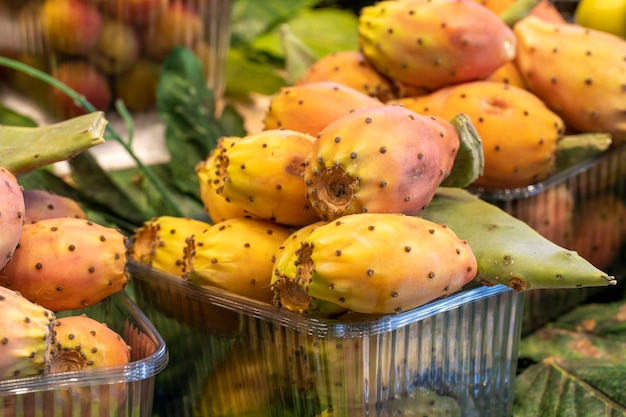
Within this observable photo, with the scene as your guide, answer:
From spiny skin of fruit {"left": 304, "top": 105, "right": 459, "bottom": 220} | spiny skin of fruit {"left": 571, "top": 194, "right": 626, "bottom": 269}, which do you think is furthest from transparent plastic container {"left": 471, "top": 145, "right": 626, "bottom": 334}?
spiny skin of fruit {"left": 304, "top": 105, "right": 459, "bottom": 220}

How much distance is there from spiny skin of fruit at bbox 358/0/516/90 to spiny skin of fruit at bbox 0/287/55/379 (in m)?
0.52

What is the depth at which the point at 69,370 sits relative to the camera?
1.96ft

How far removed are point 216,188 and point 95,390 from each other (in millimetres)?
215

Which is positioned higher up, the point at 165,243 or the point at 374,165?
the point at 374,165

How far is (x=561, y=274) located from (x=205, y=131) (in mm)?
658

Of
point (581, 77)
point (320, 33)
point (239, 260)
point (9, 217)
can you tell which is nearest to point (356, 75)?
point (581, 77)

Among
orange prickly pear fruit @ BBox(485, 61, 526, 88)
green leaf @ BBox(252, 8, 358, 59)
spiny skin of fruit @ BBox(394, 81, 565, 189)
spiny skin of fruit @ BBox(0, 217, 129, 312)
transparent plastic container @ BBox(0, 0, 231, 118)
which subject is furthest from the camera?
green leaf @ BBox(252, 8, 358, 59)

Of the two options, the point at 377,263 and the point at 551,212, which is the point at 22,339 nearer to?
the point at 377,263

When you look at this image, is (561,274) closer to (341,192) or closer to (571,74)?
(341,192)

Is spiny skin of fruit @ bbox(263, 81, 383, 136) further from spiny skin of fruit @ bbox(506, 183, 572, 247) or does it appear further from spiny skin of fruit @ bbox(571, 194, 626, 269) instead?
spiny skin of fruit @ bbox(571, 194, 626, 269)

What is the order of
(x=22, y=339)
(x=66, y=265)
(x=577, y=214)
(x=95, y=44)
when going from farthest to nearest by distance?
1. (x=95, y=44)
2. (x=577, y=214)
3. (x=66, y=265)
4. (x=22, y=339)

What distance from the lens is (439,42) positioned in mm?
928

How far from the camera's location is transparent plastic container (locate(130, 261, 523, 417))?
0.64 meters

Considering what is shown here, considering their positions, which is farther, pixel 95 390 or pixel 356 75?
pixel 356 75
